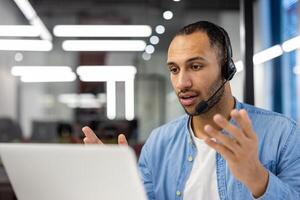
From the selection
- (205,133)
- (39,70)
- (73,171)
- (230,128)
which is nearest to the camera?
(73,171)

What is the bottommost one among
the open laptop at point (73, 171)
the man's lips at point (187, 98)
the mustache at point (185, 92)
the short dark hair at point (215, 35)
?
the open laptop at point (73, 171)

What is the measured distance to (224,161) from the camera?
1201 millimetres

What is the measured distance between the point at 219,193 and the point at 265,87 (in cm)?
398

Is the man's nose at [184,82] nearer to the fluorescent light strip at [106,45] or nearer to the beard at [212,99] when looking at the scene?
the beard at [212,99]

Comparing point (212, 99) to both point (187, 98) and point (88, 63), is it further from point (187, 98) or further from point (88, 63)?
point (88, 63)

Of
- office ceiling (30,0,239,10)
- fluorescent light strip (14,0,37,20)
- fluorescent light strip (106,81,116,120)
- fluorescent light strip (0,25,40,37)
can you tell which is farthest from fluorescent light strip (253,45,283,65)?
fluorescent light strip (0,25,40,37)

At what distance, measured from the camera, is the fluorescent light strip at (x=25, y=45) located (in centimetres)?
571

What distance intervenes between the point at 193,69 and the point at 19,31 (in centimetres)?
505

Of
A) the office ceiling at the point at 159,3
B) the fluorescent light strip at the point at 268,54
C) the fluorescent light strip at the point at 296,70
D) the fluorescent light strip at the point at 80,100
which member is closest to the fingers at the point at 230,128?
the fluorescent light strip at the point at 296,70

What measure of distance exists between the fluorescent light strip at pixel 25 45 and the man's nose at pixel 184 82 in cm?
497

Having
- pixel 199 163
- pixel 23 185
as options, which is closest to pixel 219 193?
pixel 199 163

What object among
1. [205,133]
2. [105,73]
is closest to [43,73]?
[105,73]

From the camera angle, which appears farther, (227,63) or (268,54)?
(268,54)

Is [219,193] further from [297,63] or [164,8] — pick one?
[164,8]
